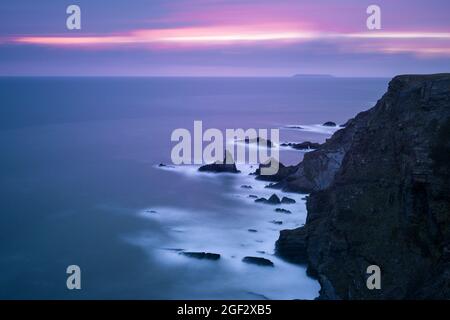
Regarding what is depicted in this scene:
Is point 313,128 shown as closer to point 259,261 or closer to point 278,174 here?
point 278,174

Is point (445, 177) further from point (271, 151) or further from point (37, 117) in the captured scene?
point (37, 117)

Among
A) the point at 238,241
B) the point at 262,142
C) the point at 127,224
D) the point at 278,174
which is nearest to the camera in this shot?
the point at 238,241

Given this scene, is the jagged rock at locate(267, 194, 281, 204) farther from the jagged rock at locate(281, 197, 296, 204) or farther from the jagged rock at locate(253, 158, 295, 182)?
the jagged rock at locate(253, 158, 295, 182)

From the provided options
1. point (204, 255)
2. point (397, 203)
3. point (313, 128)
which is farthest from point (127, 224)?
point (313, 128)

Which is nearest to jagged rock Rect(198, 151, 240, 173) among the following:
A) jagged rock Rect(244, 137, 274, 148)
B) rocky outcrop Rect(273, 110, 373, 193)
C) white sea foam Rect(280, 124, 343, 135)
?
rocky outcrop Rect(273, 110, 373, 193)
